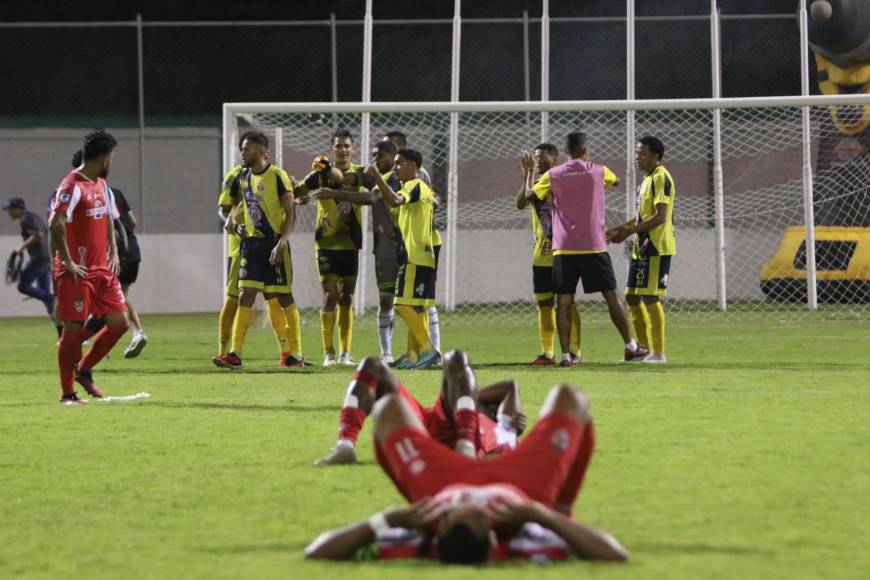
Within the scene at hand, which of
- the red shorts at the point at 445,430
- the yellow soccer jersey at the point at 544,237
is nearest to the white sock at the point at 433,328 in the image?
the yellow soccer jersey at the point at 544,237

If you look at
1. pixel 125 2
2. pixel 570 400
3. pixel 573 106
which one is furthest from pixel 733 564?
pixel 125 2

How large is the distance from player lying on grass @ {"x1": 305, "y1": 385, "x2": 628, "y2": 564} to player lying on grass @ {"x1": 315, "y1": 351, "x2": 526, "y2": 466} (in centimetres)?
110

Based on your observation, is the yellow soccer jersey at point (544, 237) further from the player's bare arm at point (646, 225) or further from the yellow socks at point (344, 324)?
the yellow socks at point (344, 324)

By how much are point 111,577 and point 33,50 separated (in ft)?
86.8

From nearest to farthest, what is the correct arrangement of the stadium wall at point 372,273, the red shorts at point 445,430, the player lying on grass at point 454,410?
the player lying on grass at point 454,410 < the red shorts at point 445,430 < the stadium wall at point 372,273

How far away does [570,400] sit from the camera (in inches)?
193

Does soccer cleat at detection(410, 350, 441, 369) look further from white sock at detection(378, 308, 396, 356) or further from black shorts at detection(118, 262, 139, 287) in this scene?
black shorts at detection(118, 262, 139, 287)

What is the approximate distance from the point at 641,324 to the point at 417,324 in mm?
2320

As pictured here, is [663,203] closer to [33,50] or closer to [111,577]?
[111,577]

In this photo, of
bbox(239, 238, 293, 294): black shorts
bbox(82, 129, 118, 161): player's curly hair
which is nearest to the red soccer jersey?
bbox(82, 129, 118, 161): player's curly hair

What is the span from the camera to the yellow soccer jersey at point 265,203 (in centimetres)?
1327

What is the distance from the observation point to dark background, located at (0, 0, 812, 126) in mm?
28047

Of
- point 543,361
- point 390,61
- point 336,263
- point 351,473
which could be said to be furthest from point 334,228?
point 390,61

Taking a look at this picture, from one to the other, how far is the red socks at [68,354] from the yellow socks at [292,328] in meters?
3.21
